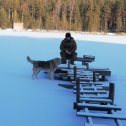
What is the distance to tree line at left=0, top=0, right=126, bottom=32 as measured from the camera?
6781cm

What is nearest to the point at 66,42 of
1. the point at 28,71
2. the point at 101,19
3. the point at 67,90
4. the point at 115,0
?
the point at 28,71

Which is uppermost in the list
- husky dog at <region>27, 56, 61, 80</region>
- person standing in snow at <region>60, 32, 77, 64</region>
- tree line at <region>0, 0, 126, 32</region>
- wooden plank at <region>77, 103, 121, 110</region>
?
tree line at <region>0, 0, 126, 32</region>

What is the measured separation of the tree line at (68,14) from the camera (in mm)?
67812

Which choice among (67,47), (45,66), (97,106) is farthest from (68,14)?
(97,106)

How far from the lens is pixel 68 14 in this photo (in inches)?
2940

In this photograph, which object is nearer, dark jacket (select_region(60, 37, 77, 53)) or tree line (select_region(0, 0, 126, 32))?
dark jacket (select_region(60, 37, 77, 53))

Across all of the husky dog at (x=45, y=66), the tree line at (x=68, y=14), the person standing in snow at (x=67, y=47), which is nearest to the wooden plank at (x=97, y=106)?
the husky dog at (x=45, y=66)

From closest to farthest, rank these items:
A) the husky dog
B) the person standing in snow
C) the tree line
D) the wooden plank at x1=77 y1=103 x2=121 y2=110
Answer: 1. the wooden plank at x1=77 y1=103 x2=121 y2=110
2. the husky dog
3. the person standing in snow
4. the tree line

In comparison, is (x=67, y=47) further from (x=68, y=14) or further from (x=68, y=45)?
(x=68, y=14)

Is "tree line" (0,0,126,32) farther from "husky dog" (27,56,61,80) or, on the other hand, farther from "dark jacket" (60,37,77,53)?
"husky dog" (27,56,61,80)

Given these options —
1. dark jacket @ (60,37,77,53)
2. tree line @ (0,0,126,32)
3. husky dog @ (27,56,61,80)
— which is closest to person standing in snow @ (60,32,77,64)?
dark jacket @ (60,37,77,53)

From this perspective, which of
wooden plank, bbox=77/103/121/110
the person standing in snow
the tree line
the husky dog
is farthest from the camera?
the tree line

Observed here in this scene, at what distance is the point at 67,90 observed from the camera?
331 inches

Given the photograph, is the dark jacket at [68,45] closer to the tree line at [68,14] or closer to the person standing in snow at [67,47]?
the person standing in snow at [67,47]
